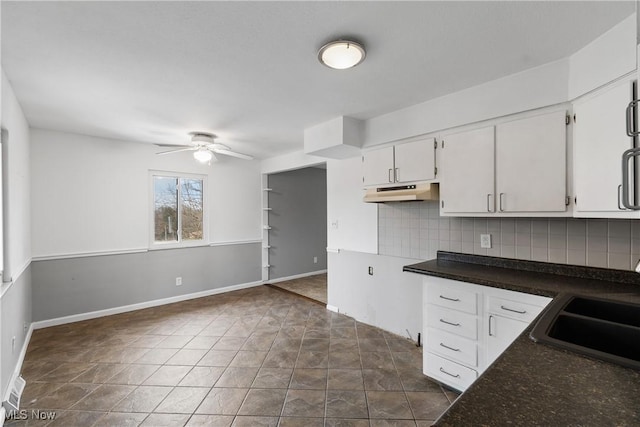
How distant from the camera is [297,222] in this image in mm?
6273

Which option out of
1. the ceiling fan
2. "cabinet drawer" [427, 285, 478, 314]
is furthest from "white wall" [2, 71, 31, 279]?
"cabinet drawer" [427, 285, 478, 314]

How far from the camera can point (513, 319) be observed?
1913 millimetres

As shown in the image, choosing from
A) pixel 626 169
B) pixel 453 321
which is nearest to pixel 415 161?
pixel 453 321

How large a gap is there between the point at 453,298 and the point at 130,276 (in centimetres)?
430

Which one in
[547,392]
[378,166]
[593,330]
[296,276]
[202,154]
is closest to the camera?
[547,392]

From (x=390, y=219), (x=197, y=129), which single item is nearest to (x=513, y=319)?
(x=390, y=219)

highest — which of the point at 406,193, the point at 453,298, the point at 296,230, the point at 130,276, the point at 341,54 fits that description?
the point at 341,54

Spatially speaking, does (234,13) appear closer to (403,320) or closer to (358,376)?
(358,376)

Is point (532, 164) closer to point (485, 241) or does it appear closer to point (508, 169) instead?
point (508, 169)

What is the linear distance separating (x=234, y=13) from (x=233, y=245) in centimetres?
431

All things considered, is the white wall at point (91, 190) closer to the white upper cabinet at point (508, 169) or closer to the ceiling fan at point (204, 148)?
the ceiling fan at point (204, 148)

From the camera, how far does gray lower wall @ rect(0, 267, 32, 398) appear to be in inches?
83.2

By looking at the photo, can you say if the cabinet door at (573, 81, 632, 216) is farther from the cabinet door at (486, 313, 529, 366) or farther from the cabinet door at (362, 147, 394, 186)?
the cabinet door at (362, 147, 394, 186)

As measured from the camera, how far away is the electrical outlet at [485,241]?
2.59 m
